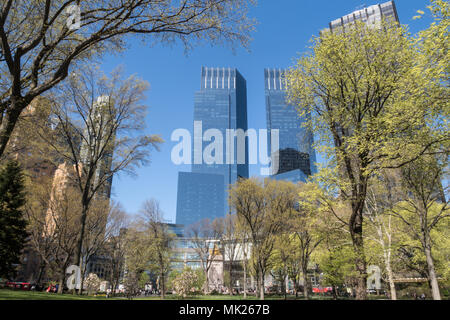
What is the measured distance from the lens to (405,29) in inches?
508

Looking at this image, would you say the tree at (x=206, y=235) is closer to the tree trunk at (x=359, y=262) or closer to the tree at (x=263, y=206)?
the tree at (x=263, y=206)

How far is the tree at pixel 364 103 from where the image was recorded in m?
11.5

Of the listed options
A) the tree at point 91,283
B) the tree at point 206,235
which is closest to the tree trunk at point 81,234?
the tree at point 91,283

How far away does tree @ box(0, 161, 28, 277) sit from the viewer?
2548 cm

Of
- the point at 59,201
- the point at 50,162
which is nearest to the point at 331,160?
the point at 50,162

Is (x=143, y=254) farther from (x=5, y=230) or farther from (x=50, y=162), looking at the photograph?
(x=50, y=162)

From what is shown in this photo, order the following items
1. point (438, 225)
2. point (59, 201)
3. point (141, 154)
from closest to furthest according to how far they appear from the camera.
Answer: point (141, 154) → point (438, 225) → point (59, 201)

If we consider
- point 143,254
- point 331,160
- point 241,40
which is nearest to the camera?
point 241,40

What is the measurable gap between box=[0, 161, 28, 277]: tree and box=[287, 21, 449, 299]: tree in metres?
29.4

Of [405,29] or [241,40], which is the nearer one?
[241,40]

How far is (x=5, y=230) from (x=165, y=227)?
20255 millimetres

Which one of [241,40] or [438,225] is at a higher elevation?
[241,40]

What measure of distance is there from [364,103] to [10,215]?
1289 inches

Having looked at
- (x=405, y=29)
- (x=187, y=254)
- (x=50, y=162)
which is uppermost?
(x=405, y=29)
